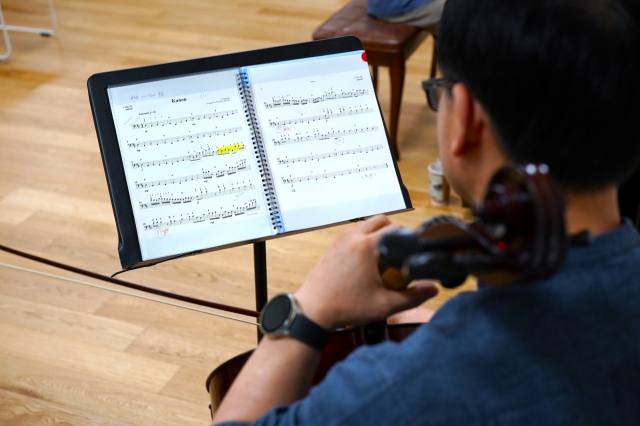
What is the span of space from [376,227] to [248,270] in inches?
59.0

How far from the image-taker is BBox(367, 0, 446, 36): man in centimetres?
267

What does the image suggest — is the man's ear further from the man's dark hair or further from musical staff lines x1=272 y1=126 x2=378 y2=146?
musical staff lines x1=272 y1=126 x2=378 y2=146

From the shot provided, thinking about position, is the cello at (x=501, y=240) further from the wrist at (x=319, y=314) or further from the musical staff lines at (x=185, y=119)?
the musical staff lines at (x=185, y=119)

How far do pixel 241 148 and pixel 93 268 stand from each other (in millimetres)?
1281

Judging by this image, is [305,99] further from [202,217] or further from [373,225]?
[373,225]

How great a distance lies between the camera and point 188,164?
1.23m

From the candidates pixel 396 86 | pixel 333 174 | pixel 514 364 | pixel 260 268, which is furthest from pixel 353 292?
pixel 396 86

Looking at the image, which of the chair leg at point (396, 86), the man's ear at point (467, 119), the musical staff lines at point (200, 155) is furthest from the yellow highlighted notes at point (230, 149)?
the chair leg at point (396, 86)

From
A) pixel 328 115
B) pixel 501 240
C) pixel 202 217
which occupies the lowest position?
pixel 202 217

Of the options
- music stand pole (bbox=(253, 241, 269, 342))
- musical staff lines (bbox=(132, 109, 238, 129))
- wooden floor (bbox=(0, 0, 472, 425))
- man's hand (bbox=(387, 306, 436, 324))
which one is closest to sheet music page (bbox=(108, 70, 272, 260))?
musical staff lines (bbox=(132, 109, 238, 129))

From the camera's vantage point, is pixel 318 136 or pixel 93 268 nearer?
pixel 318 136

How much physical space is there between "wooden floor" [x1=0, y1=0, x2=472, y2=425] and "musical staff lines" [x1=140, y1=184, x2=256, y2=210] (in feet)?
2.65

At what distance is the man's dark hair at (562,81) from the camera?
672 mm

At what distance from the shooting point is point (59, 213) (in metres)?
2.62
